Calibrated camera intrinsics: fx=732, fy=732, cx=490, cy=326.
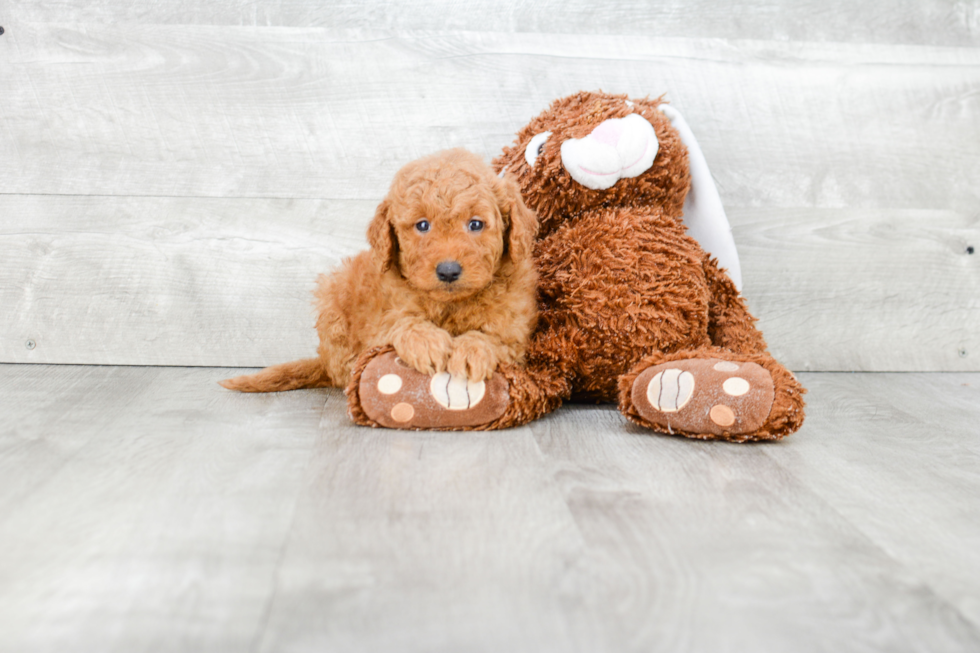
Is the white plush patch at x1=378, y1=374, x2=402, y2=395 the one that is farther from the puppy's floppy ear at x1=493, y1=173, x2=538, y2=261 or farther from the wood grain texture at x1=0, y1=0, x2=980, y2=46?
the wood grain texture at x1=0, y1=0, x2=980, y2=46

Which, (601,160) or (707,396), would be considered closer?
(707,396)

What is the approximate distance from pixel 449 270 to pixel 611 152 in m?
0.36

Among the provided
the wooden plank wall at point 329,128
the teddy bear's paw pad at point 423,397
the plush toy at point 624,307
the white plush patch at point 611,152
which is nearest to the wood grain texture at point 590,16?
the wooden plank wall at point 329,128

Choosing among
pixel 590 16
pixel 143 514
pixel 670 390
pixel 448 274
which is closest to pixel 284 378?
pixel 448 274

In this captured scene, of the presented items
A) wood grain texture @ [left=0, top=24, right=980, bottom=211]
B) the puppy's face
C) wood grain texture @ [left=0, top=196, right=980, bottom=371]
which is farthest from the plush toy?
wood grain texture @ [left=0, top=196, right=980, bottom=371]

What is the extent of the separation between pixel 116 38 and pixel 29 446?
3.06ft

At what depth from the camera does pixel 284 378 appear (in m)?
1.33

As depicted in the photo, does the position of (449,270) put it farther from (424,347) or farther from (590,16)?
(590,16)

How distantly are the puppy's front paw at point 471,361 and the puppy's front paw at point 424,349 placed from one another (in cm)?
1

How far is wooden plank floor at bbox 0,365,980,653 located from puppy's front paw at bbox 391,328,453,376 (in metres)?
0.10

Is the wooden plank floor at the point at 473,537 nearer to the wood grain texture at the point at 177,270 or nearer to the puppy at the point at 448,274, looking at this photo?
the puppy at the point at 448,274

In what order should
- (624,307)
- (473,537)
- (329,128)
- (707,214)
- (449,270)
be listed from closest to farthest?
1. (473,537)
2. (449,270)
3. (624,307)
4. (707,214)
5. (329,128)

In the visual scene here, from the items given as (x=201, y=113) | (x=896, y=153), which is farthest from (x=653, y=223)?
(x=201, y=113)

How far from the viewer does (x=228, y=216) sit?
1.55 m
